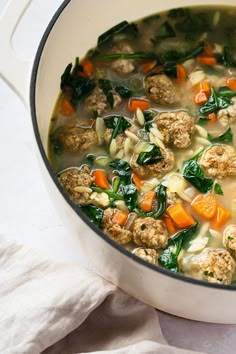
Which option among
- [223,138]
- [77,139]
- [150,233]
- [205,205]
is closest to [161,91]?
[223,138]

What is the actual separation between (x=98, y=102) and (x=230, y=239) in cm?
82

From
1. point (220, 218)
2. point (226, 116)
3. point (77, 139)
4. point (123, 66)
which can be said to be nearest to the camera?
point (220, 218)

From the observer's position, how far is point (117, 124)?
3.16m

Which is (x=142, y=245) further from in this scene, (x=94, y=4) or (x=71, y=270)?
(x=94, y=4)

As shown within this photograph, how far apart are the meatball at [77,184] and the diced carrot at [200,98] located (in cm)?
60

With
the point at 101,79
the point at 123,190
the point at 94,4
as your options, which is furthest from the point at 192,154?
the point at 94,4

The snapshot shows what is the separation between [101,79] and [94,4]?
1.12 ft

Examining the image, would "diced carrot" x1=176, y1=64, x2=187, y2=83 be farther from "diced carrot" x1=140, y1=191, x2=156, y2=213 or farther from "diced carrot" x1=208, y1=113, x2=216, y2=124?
"diced carrot" x1=140, y1=191, x2=156, y2=213

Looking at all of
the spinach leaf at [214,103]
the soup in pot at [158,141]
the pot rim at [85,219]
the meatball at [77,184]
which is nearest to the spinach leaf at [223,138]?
the soup in pot at [158,141]

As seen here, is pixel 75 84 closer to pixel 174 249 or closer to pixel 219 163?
pixel 219 163

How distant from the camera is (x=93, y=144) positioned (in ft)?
10.2

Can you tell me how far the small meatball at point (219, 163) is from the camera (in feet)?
9.97

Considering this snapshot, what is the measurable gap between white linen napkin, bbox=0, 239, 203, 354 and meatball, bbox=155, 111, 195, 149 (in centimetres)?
65

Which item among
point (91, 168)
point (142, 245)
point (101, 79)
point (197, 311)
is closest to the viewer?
point (197, 311)
